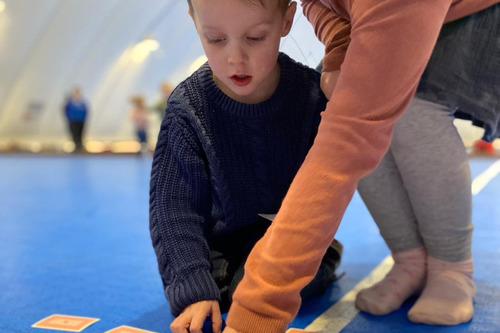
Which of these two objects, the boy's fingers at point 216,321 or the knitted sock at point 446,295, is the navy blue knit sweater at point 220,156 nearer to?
the boy's fingers at point 216,321

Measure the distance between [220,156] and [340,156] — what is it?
340mm

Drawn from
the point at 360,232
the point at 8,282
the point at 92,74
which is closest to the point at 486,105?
the point at 360,232

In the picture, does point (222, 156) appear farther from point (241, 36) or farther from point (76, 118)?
point (76, 118)

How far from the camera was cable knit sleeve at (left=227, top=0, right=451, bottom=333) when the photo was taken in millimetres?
712

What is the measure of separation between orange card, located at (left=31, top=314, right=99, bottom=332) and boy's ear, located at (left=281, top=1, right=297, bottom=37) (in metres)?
0.60

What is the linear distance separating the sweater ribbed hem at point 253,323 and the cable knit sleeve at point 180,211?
17 cm

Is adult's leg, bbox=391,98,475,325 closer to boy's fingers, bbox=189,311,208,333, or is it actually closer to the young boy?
the young boy

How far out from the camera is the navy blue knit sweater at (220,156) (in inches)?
38.7

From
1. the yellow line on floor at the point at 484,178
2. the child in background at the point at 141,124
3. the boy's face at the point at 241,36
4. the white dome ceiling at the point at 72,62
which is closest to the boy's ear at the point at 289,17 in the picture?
the boy's face at the point at 241,36

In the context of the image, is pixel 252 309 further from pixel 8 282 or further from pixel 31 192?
pixel 31 192

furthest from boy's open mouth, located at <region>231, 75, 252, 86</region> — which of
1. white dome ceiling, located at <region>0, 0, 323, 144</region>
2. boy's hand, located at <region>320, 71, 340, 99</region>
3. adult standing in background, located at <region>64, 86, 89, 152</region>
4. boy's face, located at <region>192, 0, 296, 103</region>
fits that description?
adult standing in background, located at <region>64, 86, 89, 152</region>

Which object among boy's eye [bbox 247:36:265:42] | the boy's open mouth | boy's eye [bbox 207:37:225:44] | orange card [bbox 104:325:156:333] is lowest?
orange card [bbox 104:325:156:333]

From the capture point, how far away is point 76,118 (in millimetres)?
8930

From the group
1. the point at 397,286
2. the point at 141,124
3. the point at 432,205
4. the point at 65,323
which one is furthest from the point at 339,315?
the point at 141,124
